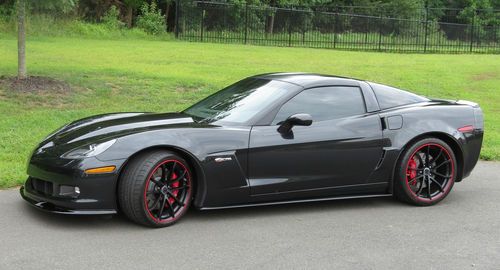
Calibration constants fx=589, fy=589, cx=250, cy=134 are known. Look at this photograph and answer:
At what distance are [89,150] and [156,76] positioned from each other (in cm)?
800

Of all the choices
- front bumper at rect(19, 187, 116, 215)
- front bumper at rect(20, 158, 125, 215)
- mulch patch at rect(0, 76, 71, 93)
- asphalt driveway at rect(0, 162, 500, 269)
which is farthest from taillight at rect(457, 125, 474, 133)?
mulch patch at rect(0, 76, 71, 93)

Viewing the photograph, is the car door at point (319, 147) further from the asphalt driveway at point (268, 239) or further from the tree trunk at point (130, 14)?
the tree trunk at point (130, 14)

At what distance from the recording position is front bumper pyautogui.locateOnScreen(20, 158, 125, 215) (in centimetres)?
473

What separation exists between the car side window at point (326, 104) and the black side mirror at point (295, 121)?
98 mm

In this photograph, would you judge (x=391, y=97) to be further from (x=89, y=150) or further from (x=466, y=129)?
(x=89, y=150)

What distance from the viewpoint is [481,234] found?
16.8 feet

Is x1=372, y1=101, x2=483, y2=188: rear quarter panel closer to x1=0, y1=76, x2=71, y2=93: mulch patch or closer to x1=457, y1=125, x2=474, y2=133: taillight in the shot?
x1=457, y1=125, x2=474, y2=133: taillight

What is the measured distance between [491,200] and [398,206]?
111cm

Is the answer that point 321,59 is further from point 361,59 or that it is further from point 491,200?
point 491,200

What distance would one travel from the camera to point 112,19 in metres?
27.7

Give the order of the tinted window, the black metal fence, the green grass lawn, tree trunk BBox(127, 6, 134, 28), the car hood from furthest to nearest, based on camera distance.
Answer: tree trunk BBox(127, 6, 134, 28), the black metal fence, the green grass lawn, the tinted window, the car hood

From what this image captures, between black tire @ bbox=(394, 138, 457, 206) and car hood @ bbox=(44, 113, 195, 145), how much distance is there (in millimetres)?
2162

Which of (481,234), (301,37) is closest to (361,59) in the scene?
(301,37)

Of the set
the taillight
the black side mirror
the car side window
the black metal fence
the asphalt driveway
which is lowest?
the asphalt driveway
